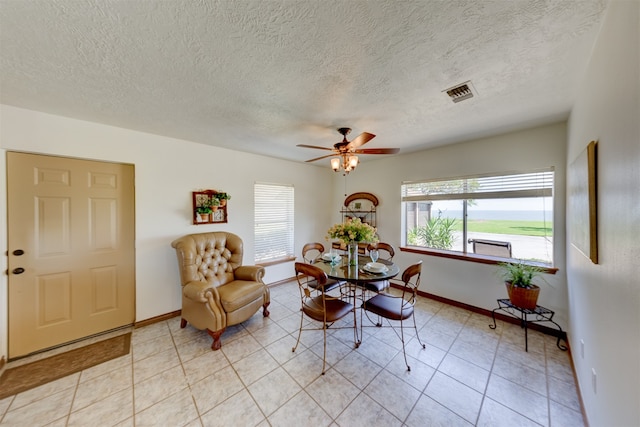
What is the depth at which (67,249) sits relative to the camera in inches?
95.9

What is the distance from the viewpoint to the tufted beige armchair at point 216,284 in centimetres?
241

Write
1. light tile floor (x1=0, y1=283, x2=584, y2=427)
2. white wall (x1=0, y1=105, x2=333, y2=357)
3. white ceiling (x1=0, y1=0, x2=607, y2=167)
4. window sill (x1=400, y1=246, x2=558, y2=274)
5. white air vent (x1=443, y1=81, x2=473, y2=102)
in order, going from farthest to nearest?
window sill (x1=400, y1=246, x2=558, y2=274)
white wall (x1=0, y1=105, x2=333, y2=357)
white air vent (x1=443, y1=81, x2=473, y2=102)
light tile floor (x1=0, y1=283, x2=584, y2=427)
white ceiling (x1=0, y1=0, x2=607, y2=167)

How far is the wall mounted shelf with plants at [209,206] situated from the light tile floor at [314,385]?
5.04ft

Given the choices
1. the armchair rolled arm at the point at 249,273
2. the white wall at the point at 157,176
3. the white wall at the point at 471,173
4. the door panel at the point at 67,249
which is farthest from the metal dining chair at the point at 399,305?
the door panel at the point at 67,249

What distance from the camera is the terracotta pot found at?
2.37 m

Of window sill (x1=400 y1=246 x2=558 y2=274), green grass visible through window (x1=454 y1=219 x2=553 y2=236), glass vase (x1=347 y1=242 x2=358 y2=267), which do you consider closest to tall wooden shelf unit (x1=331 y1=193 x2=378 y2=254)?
window sill (x1=400 y1=246 x2=558 y2=274)

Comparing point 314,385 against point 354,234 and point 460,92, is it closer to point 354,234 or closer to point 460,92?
point 354,234

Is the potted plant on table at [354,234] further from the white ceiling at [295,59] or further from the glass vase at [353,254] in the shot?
the white ceiling at [295,59]

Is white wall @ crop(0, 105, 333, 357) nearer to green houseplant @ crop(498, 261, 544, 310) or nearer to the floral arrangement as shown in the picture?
the floral arrangement

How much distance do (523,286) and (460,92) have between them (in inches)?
86.6

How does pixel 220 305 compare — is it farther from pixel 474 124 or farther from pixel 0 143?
pixel 474 124

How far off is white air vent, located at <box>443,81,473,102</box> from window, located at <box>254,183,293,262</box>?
120 inches

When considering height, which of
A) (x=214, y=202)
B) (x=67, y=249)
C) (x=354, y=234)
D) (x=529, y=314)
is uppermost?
(x=214, y=202)

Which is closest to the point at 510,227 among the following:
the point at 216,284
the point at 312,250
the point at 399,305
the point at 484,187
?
the point at 484,187
